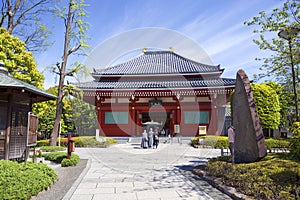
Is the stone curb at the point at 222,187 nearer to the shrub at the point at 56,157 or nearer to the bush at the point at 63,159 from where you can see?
the bush at the point at 63,159

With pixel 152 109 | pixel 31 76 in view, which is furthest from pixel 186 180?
pixel 152 109

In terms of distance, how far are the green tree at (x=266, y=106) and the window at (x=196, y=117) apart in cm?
778

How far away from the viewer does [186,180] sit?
6.65 metres

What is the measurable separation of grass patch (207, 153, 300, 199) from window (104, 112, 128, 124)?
16786 mm

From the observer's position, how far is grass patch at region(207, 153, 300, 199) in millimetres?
4289

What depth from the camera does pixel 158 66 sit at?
93.5ft

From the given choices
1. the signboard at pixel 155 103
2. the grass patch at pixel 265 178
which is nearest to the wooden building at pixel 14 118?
the grass patch at pixel 265 178

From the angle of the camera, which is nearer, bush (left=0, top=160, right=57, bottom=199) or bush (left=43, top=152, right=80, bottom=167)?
bush (left=0, top=160, right=57, bottom=199)

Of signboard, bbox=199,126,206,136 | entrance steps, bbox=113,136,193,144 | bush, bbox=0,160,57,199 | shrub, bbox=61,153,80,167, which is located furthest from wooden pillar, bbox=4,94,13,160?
signboard, bbox=199,126,206,136

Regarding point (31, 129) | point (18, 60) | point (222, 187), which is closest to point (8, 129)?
point (31, 129)

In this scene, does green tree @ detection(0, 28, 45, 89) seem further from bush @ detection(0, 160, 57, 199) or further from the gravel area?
bush @ detection(0, 160, 57, 199)

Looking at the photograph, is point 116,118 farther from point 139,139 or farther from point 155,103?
point 155,103

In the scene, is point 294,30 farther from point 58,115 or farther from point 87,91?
point 87,91

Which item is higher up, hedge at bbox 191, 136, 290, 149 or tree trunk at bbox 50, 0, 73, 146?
tree trunk at bbox 50, 0, 73, 146
